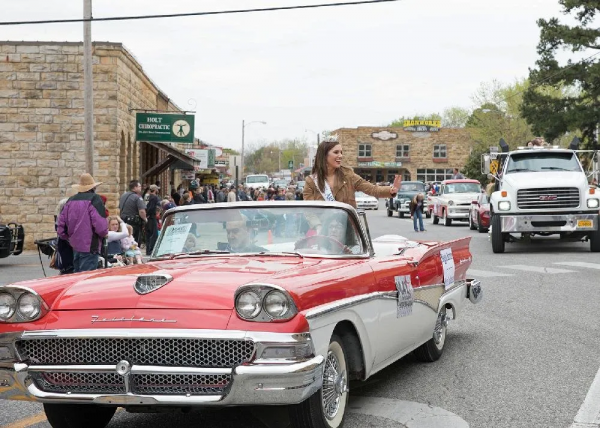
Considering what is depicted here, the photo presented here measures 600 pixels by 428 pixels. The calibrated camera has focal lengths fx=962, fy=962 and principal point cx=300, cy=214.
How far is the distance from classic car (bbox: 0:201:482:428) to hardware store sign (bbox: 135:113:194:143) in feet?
75.3

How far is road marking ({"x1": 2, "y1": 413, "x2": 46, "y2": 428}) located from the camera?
5.83 meters

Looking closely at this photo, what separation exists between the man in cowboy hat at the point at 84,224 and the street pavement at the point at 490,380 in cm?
465

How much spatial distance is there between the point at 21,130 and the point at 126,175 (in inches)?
143

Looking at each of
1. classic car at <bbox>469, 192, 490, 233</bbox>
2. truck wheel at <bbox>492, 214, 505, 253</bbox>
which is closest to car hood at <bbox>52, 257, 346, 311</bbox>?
truck wheel at <bbox>492, 214, 505, 253</bbox>

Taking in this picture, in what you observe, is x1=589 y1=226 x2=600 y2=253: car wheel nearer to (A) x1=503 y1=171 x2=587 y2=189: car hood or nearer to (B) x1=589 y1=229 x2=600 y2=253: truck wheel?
(B) x1=589 y1=229 x2=600 y2=253: truck wheel

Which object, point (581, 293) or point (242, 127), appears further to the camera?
point (242, 127)

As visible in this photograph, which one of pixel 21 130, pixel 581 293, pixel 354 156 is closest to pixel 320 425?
pixel 581 293

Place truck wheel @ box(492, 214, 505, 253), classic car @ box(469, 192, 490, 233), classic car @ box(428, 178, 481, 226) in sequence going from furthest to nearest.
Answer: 1. classic car @ box(428, 178, 481, 226)
2. classic car @ box(469, 192, 490, 233)
3. truck wheel @ box(492, 214, 505, 253)

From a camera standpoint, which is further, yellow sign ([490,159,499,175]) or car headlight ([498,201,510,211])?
yellow sign ([490,159,499,175])

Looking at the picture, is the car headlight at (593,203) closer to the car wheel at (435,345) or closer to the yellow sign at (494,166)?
the yellow sign at (494,166)

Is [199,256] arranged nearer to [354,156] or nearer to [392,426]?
[392,426]

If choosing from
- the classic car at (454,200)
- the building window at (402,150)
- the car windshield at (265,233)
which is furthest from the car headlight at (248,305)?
the building window at (402,150)

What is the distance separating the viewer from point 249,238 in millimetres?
6500

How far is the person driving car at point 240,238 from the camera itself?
640 centimetres
